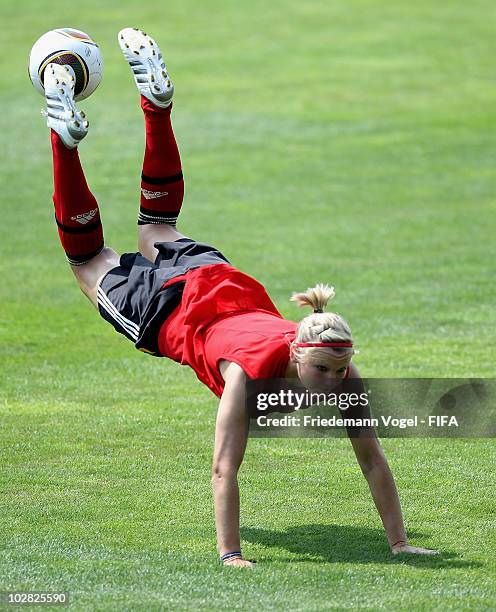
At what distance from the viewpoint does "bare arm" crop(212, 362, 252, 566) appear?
5.77m

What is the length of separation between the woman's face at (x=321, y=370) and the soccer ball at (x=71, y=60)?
3.42m

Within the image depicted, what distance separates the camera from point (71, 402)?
923cm

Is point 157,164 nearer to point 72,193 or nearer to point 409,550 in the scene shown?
point 72,193

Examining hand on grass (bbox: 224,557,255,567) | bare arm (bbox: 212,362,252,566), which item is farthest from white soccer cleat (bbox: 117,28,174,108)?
hand on grass (bbox: 224,557,255,567)

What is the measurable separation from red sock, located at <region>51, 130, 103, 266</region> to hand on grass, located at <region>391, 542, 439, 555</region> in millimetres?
3008

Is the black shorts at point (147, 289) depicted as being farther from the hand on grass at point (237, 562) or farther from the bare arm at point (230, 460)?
the hand on grass at point (237, 562)

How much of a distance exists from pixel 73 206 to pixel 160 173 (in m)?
0.69

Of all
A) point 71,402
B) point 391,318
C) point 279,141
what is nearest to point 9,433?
point 71,402

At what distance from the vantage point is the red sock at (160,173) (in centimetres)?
796

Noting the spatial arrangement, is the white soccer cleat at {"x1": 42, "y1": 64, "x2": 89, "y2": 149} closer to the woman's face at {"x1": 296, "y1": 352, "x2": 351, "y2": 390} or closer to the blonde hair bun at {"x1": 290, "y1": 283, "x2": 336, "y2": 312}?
the blonde hair bun at {"x1": 290, "y1": 283, "x2": 336, "y2": 312}

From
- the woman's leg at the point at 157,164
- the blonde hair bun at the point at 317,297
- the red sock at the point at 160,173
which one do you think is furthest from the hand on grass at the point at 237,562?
the red sock at the point at 160,173

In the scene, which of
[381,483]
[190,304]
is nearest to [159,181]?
[190,304]

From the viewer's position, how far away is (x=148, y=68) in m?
8.07

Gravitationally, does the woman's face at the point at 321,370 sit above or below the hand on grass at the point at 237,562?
above
